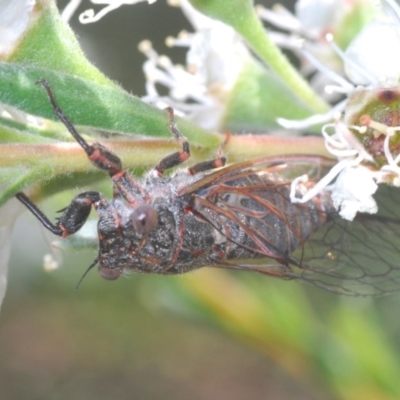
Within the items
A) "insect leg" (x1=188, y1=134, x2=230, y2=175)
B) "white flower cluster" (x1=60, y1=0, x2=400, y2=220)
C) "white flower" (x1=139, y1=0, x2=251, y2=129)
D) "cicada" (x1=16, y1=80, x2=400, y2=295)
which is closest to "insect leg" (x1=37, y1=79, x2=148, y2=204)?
"cicada" (x1=16, y1=80, x2=400, y2=295)

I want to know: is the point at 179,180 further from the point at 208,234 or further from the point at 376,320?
the point at 376,320

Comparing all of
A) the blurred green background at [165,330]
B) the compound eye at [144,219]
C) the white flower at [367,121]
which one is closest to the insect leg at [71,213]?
the compound eye at [144,219]

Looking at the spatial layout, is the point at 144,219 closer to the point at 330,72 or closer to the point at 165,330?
the point at 330,72

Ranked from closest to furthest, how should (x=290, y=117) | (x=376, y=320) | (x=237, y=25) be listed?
(x=237, y=25) < (x=290, y=117) < (x=376, y=320)

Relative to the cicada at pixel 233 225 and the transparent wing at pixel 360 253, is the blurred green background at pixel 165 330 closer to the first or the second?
the cicada at pixel 233 225

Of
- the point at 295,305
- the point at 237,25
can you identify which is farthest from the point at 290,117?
the point at 295,305

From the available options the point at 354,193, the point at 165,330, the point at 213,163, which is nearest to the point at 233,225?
the point at 213,163

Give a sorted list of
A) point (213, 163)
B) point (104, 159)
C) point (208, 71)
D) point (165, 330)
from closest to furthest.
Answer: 1. point (104, 159)
2. point (213, 163)
3. point (208, 71)
4. point (165, 330)
